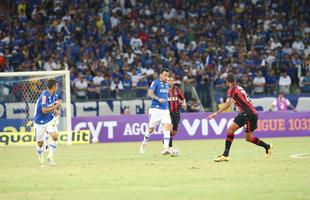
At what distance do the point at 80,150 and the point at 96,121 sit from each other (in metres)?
4.65

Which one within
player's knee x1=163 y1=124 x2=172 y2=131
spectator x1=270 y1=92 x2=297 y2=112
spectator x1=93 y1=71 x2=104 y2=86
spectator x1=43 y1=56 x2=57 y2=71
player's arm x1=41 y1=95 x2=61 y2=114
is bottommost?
player's knee x1=163 y1=124 x2=172 y2=131

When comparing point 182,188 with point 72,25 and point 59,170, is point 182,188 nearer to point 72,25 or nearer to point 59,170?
point 59,170

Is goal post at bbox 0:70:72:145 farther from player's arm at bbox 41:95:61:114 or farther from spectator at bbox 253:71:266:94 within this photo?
player's arm at bbox 41:95:61:114

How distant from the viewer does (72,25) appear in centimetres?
3594

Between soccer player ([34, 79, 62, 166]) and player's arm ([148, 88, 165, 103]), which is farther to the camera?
player's arm ([148, 88, 165, 103])

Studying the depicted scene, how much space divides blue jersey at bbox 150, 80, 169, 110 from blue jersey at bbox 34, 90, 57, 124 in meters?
4.03

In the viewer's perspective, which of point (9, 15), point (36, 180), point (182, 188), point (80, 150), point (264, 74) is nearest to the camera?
point (182, 188)

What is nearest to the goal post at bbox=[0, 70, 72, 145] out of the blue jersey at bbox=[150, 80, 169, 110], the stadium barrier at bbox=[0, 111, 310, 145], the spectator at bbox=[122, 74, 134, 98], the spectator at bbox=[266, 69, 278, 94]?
the stadium barrier at bbox=[0, 111, 310, 145]

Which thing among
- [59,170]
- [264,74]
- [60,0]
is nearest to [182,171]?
[59,170]

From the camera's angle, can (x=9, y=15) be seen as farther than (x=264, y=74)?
Yes

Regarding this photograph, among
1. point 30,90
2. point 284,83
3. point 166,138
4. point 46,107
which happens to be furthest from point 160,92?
point 284,83

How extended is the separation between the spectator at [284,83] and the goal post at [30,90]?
9.49 metres

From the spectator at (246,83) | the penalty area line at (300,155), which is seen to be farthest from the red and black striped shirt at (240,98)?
the spectator at (246,83)

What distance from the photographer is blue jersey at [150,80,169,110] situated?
22.5 meters
